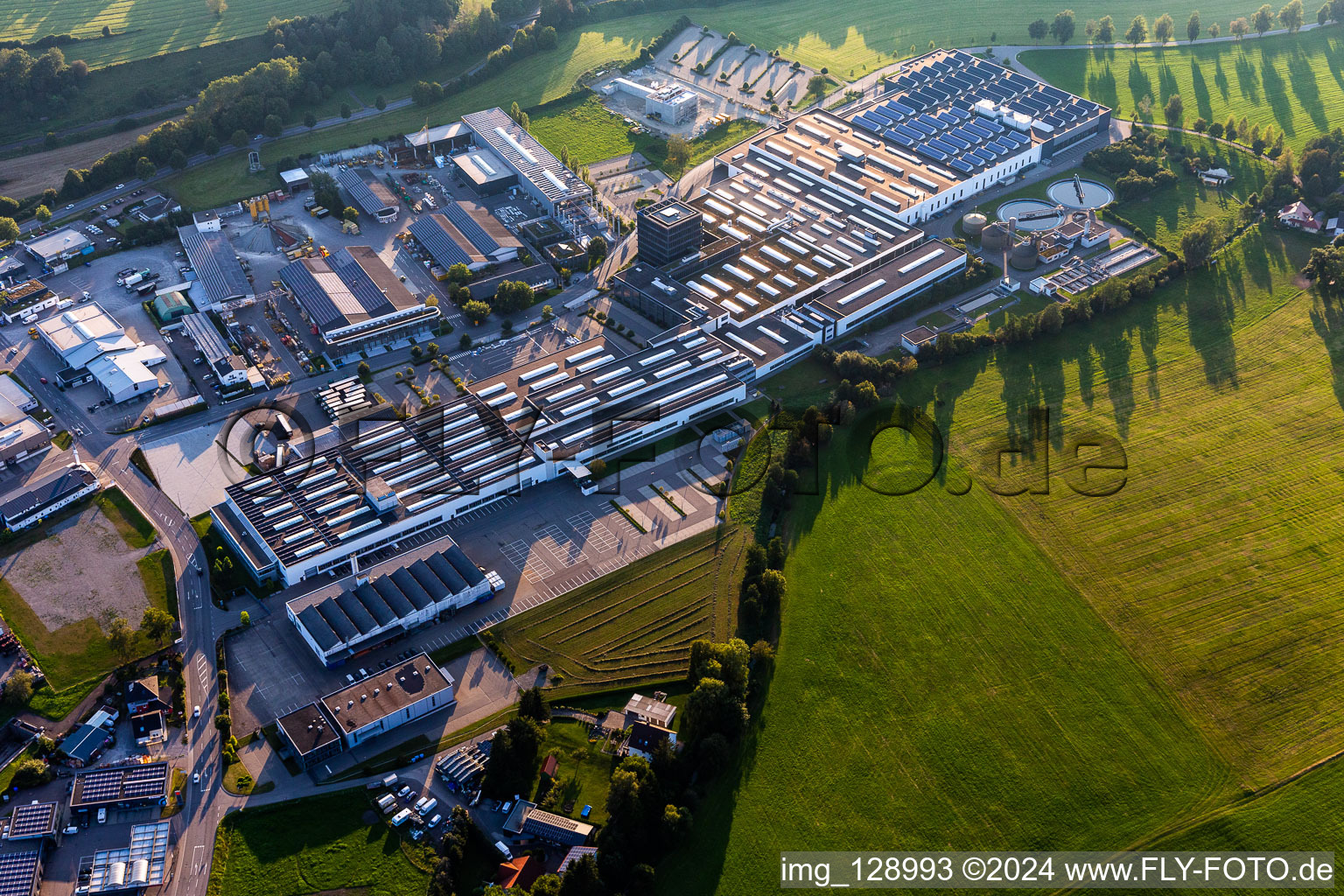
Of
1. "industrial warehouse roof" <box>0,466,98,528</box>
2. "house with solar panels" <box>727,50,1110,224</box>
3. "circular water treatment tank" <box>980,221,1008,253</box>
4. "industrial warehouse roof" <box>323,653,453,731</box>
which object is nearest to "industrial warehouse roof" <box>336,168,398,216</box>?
"house with solar panels" <box>727,50,1110,224</box>

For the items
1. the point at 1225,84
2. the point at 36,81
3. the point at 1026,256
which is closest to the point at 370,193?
the point at 36,81

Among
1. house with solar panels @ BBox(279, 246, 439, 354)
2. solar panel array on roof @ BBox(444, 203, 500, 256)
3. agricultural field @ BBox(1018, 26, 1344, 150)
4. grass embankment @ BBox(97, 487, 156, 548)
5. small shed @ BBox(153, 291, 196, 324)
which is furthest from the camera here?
agricultural field @ BBox(1018, 26, 1344, 150)

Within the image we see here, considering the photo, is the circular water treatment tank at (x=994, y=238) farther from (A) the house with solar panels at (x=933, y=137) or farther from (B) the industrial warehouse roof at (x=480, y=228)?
(B) the industrial warehouse roof at (x=480, y=228)

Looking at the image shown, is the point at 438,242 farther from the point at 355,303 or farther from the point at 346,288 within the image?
the point at 355,303

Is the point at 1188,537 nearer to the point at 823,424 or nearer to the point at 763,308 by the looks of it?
the point at 823,424

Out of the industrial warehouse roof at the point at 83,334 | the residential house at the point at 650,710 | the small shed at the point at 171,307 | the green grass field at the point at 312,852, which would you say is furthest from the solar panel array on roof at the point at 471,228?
the green grass field at the point at 312,852

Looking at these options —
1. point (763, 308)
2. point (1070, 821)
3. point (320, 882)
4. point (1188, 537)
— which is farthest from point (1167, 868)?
point (763, 308)

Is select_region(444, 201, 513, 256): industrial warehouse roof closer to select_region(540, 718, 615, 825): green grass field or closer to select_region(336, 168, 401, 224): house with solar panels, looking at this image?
select_region(336, 168, 401, 224): house with solar panels
